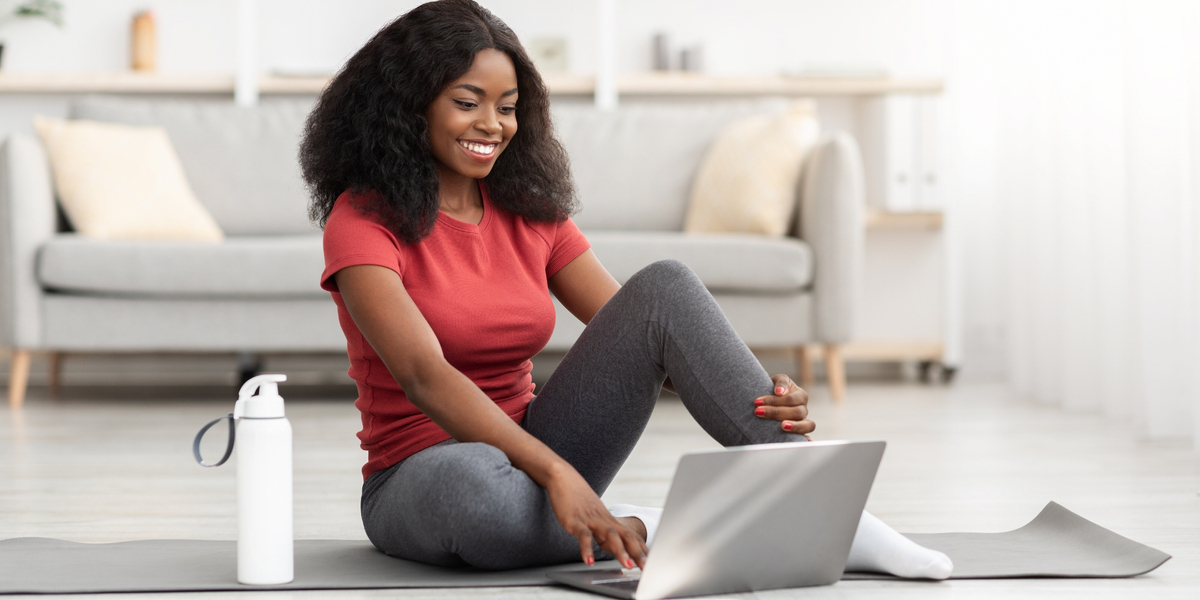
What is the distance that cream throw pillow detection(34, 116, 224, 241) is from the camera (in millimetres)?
3062

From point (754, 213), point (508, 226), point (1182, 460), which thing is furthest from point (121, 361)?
point (1182, 460)

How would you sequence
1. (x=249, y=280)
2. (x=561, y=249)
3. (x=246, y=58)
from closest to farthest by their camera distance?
(x=561, y=249), (x=249, y=280), (x=246, y=58)

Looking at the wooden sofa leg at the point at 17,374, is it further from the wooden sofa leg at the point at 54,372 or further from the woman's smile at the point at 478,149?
the woman's smile at the point at 478,149

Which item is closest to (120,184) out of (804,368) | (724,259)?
(724,259)

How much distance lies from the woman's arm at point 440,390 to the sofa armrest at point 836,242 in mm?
1979

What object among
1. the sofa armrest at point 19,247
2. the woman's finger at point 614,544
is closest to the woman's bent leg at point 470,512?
the woman's finger at point 614,544

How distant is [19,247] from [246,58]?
3.54 ft

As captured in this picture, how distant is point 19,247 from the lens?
2.83 metres

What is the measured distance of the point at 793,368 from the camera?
3.93 metres

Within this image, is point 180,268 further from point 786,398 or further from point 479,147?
point 786,398

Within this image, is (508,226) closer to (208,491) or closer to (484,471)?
(484,471)

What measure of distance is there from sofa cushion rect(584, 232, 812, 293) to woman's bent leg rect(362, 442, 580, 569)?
68.2 inches

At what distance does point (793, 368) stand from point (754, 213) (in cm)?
97

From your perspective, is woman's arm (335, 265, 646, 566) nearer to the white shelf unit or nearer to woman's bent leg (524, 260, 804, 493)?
woman's bent leg (524, 260, 804, 493)
